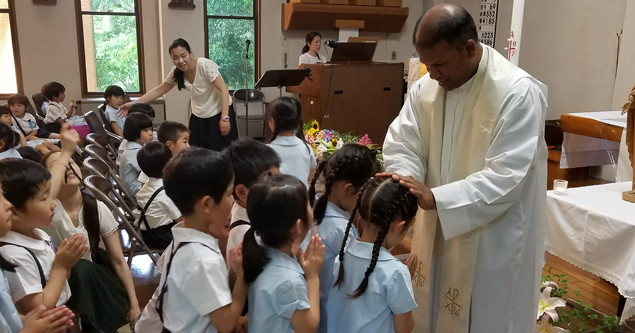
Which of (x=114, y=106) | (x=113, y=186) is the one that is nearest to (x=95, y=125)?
(x=114, y=106)

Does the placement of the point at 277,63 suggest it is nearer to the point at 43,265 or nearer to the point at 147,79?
the point at 147,79

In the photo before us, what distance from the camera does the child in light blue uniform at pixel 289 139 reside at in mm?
2699

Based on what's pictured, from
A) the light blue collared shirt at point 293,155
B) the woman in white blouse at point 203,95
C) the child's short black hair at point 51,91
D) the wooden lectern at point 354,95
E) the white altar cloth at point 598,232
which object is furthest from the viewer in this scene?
the wooden lectern at point 354,95

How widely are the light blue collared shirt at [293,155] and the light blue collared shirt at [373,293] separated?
3.90 feet

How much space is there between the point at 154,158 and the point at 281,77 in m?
3.18

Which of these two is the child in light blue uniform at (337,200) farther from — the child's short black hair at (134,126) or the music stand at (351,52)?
the music stand at (351,52)

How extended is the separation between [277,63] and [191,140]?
3.87 meters

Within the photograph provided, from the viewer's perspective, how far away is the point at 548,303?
2.16 m

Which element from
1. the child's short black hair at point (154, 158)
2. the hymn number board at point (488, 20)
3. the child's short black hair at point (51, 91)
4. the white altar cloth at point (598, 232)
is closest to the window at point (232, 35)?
the child's short black hair at point (51, 91)

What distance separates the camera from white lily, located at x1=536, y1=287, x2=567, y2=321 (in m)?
2.12

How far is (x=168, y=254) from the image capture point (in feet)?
4.77

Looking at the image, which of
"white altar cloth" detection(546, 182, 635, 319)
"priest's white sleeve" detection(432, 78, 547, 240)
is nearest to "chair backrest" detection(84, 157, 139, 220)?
"priest's white sleeve" detection(432, 78, 547, 240)

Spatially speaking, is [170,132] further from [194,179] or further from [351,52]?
[351,52]

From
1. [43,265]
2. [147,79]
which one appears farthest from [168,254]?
[147,79]
